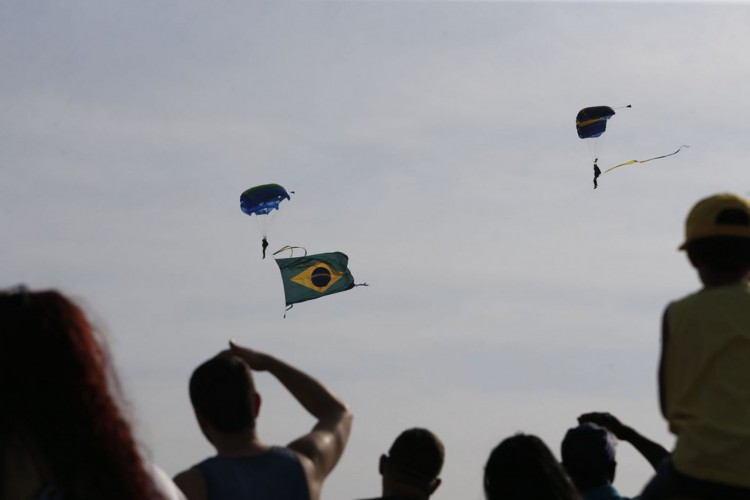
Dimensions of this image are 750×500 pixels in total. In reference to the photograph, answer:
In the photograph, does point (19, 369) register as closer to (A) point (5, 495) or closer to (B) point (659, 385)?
(A) point (5, 495)

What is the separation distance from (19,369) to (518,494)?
2870 mm

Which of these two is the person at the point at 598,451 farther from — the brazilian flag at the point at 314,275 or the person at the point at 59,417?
the brazilian flag at the point at 314,275

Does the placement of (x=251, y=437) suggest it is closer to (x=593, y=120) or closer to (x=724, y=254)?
(x=724, y=254)

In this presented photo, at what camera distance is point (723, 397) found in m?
5.12

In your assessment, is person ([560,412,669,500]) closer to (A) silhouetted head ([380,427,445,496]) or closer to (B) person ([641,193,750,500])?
(A) silhouetted head ([380,427,445,496])

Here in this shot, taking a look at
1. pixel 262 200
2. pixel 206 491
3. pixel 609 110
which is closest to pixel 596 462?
pixel 206 491

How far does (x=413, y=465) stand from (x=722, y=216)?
2253 mm

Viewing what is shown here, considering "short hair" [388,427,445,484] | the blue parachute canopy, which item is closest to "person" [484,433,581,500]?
"short hair" [388,427,445,484]

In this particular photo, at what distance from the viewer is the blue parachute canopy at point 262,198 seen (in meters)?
48.8

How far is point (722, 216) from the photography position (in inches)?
212

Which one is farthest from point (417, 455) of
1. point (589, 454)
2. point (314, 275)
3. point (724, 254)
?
point (314, 275)

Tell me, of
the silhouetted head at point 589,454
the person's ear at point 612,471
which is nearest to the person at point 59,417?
the silhouetted head at point 589,454

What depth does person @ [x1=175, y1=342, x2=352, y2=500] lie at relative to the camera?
5.68 metres

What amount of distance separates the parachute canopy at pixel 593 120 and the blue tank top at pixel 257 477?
50228mm
